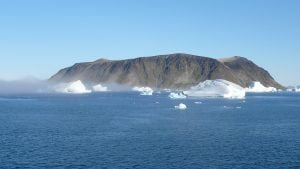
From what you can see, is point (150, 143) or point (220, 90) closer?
point (150, 143)

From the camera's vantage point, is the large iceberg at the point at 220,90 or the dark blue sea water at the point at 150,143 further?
the large iceberg at the point at 220,90

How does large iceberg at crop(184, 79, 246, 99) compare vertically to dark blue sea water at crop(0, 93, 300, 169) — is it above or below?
above

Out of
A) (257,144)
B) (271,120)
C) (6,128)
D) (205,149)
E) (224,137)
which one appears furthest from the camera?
(271,120)

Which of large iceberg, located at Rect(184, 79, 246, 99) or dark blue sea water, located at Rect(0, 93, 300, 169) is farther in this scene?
large iceberg, located at Rect(184, 79, 246, 99)

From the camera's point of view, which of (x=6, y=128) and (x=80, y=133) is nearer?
(x=80, y=133)

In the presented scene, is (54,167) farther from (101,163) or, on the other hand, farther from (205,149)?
(205,149)

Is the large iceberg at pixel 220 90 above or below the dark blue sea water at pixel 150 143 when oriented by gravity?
above

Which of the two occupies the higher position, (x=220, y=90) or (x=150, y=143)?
(x=220, y=90)

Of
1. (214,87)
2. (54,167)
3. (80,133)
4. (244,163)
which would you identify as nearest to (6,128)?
(80,133)
